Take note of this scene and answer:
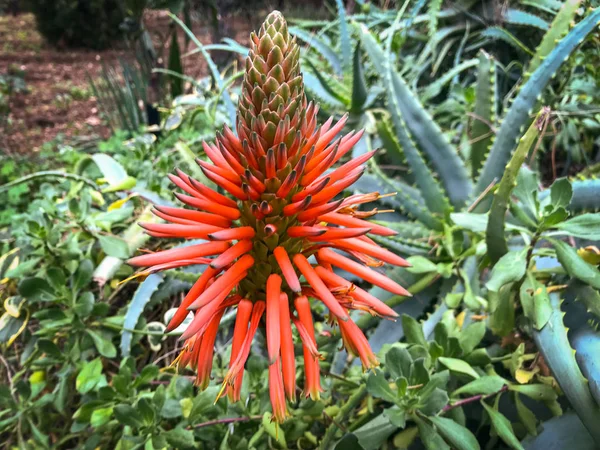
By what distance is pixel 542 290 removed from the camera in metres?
0.66

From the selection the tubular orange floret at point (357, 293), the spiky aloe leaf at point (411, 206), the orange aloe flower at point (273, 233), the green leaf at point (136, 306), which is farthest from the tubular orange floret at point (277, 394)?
the spiky aloe leaf at point (411, 206)

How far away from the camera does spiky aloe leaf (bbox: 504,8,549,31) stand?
1.54 meters

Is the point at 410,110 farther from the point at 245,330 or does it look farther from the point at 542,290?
the point at 245,330

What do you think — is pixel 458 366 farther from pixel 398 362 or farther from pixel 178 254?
pixel 178 254

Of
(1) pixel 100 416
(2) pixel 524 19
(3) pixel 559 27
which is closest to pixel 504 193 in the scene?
(3) pixel 559 27

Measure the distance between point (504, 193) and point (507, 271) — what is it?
14 centimetres

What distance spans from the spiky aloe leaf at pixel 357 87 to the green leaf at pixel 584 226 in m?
0.82

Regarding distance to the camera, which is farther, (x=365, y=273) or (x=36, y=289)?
(x=36, y=289)

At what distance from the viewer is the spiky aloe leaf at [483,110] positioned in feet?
3.77

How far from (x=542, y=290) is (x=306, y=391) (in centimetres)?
41

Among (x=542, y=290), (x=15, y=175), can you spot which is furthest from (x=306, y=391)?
(x=15, y=175)

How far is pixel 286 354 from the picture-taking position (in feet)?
1.55

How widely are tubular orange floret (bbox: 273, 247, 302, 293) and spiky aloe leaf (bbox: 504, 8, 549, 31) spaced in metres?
1.51

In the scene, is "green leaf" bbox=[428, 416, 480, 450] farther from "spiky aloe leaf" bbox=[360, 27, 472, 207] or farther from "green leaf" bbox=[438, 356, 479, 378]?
"spiky aloe leaf" bbox=[360, 27, 472, 207]
